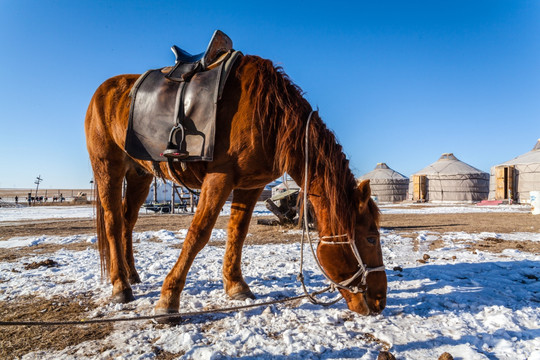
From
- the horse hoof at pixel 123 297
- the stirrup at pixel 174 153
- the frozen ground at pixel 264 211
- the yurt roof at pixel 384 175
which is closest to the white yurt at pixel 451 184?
the yurt roof at pixel 384 175

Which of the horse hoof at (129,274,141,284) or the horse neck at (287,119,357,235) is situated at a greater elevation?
the horse neck at (287,119,357,235)

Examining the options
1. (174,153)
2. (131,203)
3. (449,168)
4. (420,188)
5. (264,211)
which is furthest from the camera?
(420,188)

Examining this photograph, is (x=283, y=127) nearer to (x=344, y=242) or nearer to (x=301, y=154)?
(x=301, y=154)

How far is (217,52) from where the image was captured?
2.93 meters

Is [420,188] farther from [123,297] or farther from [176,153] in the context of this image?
[176,153]

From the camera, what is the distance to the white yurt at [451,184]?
3166 cm

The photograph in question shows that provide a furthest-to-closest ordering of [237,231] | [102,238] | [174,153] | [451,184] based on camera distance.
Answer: [451,184] < [102,238] < [237,231] < [174,153]

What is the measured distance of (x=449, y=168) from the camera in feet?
110

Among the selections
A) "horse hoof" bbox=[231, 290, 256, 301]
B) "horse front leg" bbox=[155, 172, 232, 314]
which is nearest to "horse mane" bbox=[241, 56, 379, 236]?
"horse front leg" bbox=[155, 172, 232, 314]

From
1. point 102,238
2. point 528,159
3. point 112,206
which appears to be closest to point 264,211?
point 102,238

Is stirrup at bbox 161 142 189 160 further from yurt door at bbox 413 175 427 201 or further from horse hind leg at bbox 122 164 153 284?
yurt door at bbox 413 175 427 201

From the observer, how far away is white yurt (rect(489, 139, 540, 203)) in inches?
1000

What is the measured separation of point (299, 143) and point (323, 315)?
4.65 feet

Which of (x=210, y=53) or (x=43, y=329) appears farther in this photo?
(x=210, y=53)
